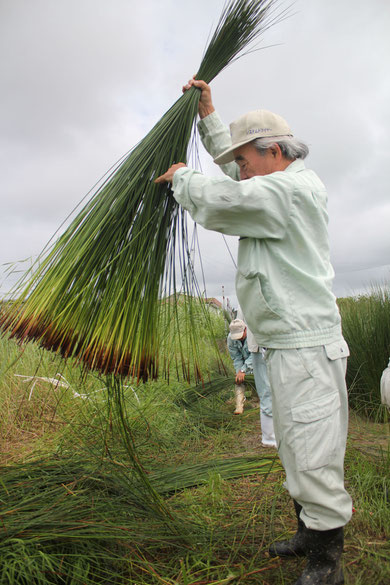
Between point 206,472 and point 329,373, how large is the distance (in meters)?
1.44

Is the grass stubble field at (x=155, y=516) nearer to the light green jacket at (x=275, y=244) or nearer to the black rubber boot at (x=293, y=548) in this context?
the black rubber boot at (x=293, y=548)

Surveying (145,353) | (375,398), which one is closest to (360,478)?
(145,353)

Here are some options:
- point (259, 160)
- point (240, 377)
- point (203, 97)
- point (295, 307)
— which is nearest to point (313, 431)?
point (295, 307)

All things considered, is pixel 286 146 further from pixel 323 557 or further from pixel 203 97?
pixel 323 557

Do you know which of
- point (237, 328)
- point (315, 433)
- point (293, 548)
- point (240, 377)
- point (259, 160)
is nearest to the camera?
point (315, 433)

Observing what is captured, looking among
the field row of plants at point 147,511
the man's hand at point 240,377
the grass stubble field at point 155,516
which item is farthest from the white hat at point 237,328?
the grass stubble field at point 155,516

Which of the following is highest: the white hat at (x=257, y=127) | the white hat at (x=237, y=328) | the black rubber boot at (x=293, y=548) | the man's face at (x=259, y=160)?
the white hat at (x=257, y=127)

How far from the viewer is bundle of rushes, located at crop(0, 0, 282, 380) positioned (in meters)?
1.43

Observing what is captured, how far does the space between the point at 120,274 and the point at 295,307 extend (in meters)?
0.64

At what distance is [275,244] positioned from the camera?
4.72ft

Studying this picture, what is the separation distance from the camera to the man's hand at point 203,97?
1735mm

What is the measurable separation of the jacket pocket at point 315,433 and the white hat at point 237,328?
10.4 ft

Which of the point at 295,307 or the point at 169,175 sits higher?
the point at 169,175

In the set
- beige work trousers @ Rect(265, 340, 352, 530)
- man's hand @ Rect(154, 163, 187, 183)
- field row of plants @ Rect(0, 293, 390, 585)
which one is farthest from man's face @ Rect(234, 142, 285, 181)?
field row of plants @ Rect(0, 293, 390, 585)
